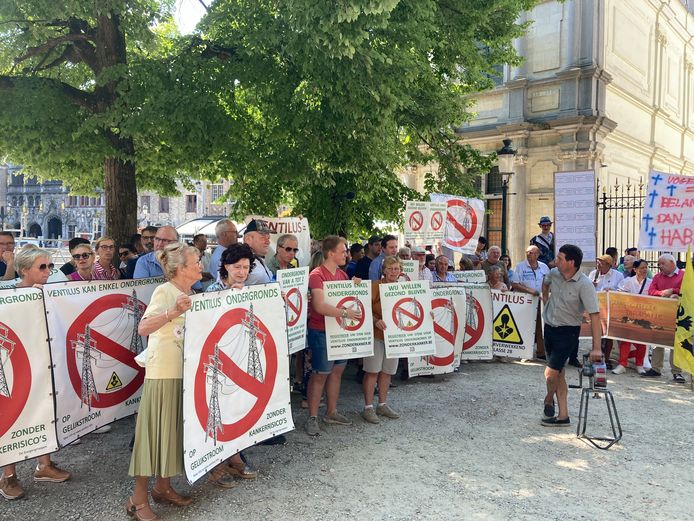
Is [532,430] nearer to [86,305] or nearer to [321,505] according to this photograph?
[321,505]

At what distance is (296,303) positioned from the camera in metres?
6.16

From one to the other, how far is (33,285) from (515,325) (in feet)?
23.5

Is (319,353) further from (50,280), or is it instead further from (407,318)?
(50,280)

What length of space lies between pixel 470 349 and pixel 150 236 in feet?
16.5

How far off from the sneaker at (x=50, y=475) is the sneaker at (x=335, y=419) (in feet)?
8.59

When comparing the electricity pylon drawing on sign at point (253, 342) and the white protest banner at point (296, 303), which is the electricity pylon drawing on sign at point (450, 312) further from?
the electricity pylon drawing on sign at point (253, 342)

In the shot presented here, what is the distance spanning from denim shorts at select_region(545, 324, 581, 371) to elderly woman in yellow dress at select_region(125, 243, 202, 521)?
13.6ft

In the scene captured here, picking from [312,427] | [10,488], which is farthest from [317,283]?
[10,488]

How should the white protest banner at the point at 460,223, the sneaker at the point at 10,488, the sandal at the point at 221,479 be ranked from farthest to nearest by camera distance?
1. the white protest banner at the point at 460,223
2. the sandal at the point at 221,479
3. the sneaker at the point at 10,488

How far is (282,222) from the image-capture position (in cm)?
973

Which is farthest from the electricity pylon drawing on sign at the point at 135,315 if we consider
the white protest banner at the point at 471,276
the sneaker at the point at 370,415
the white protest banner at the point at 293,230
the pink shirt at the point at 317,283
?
the white protest banner at the point at 471,276

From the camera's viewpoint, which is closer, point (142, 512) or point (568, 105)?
point (142, 512)

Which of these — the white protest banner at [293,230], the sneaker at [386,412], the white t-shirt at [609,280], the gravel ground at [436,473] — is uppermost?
the white protest banner at [293,230]

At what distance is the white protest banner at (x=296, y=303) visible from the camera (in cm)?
604
